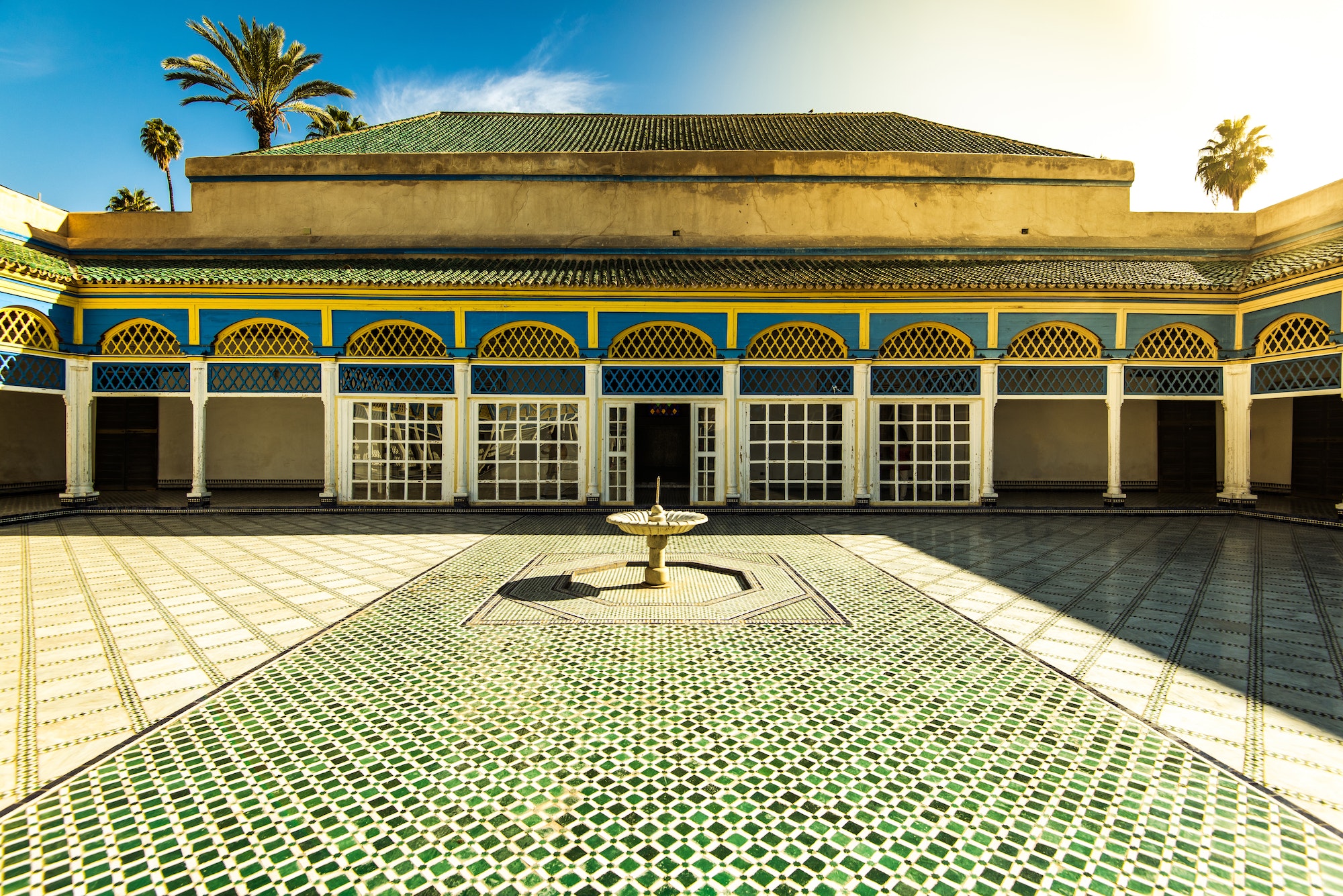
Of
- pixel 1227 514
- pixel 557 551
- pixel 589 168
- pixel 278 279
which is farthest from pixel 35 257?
pixel 1227 514

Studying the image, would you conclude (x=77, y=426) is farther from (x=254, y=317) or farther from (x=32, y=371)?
(x=254, y=317)

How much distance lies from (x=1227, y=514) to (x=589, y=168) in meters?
12.4

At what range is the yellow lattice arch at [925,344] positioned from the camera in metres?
10.1

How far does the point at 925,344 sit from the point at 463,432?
307 inches

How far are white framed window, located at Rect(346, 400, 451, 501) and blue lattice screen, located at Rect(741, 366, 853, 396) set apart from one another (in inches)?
204

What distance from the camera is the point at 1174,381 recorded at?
10.0 m

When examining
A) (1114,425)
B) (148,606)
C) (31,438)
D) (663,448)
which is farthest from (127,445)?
(1114,425)

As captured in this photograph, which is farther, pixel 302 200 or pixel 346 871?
pixel 302 200

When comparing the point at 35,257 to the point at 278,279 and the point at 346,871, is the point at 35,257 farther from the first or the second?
the point at 346,871

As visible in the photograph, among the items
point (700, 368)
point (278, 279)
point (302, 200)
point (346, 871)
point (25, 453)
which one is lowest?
point (346, 871)

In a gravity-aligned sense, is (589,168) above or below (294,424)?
above

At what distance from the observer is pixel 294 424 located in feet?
41.3

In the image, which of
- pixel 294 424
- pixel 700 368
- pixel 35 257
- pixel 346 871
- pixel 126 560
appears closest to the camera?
pixel 346 871

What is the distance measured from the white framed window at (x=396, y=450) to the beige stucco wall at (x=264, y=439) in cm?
309
